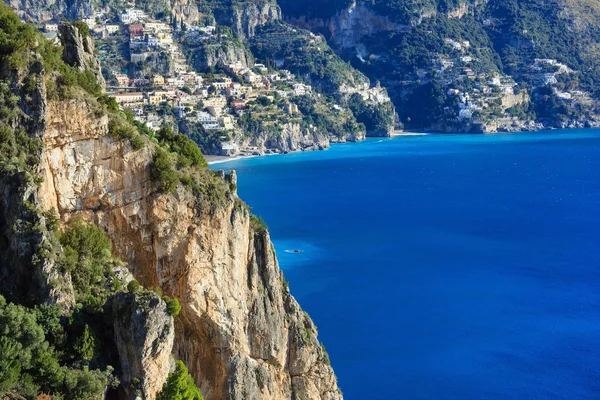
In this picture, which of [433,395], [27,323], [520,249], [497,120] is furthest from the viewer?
[497,120]

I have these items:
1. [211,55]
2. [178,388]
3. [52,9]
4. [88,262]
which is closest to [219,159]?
[211,55]

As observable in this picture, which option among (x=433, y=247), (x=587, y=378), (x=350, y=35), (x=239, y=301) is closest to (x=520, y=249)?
(x=433, y=247)

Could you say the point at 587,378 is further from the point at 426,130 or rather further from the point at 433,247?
the point at 426,130

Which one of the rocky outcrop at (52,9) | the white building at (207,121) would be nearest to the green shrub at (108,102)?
the white building at (207,121)

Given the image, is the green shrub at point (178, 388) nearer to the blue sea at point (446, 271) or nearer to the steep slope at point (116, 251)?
the steep slope at point (116, 251)

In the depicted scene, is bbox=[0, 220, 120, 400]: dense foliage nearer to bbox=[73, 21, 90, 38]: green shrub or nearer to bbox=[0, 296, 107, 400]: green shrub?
bbox=[0, 296, 107, 400]: green shrub

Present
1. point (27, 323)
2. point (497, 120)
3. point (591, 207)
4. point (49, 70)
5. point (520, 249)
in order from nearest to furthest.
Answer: point (27, 323) < point (49, 70) < point (520, 249) < point (591, 207) < point (497, 120)
